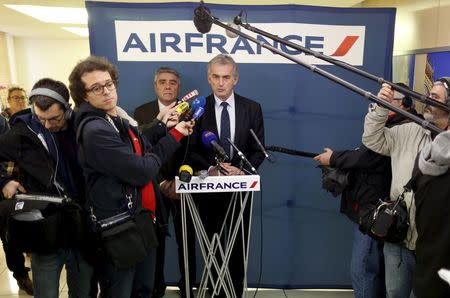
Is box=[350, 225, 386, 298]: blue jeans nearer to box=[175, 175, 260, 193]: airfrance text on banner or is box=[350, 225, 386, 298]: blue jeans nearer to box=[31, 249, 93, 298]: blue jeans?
box=[175, 175, 260, 193]: airfrance text on banner

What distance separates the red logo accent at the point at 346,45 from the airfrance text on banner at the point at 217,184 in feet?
3.49

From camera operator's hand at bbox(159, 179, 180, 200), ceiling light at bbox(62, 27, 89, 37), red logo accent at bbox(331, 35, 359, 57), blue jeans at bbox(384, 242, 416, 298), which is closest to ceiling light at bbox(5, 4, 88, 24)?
ceiling light at bbox(62, 27, 89, 37)

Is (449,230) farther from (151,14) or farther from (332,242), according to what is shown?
(151,14)

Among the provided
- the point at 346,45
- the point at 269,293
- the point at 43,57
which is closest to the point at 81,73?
the point at 346,45

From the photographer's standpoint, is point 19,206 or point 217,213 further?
point 217,213

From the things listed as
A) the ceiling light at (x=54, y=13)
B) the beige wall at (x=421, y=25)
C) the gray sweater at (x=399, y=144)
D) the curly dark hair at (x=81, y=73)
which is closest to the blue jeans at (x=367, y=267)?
the gray sweater at (x=399, y=144)

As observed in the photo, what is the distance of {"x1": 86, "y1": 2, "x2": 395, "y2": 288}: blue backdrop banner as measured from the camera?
2.14 m

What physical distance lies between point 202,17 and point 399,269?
1.41 m

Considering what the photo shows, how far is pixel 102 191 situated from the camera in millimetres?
1388

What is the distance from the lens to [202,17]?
138cm

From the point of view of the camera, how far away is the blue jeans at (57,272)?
157 centimetres

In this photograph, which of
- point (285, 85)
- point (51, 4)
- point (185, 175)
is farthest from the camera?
point (51, 4)

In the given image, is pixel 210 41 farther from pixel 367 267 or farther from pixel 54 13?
pixel 54 13

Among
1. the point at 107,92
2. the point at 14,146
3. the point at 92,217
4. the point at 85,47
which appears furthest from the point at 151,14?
the point at 85,47
